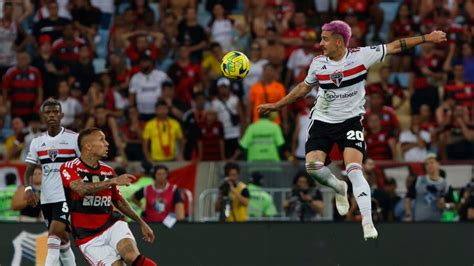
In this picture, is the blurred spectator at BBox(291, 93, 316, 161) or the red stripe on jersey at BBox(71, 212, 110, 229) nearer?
the red stripe on jersey at BBox(71, 212, 110, 229)

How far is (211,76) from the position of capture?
24.9 m

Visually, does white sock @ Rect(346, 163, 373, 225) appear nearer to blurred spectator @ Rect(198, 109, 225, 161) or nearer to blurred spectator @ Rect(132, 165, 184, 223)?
blurred spectator @ Rect(132, 165, 184, 223)

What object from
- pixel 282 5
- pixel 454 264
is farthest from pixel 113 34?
pixel 454 264

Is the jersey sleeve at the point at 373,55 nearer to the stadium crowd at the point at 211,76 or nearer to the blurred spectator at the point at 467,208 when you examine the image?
the blurred spectator at the point at 467,208

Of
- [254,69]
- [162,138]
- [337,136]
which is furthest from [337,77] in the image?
[254,69]

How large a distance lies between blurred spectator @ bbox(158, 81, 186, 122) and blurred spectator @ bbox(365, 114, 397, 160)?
135 inches

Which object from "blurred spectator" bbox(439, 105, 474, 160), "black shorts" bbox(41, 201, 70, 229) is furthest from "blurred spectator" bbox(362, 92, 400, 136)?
"black shorts" bbox(41, 201, 70, 229)

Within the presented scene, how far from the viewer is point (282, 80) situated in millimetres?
24625

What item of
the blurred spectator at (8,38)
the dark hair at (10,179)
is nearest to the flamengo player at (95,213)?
the dark hair at (10,179)

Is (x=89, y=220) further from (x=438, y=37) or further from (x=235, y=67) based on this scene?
(x=438, y=37)

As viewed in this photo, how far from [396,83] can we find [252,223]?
21.0 ft

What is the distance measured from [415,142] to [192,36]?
5.15 metres

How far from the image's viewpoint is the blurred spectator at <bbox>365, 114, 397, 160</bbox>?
22.6m

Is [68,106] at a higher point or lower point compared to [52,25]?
lower
